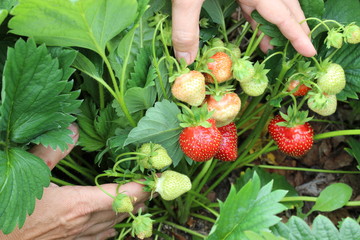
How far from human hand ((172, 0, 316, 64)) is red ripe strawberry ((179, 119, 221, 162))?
121mm

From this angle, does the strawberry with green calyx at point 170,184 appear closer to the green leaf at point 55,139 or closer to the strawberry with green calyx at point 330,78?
the green leaf at point 55,139

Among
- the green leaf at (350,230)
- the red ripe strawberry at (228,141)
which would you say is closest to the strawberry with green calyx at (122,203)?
the red ripe strawberry at (228,141)

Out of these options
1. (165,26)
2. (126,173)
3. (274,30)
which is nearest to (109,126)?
(126,173)

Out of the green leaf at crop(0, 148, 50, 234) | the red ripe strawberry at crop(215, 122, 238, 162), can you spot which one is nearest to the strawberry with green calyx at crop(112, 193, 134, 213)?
the green leaf at crop(0, 148, 50, 234)

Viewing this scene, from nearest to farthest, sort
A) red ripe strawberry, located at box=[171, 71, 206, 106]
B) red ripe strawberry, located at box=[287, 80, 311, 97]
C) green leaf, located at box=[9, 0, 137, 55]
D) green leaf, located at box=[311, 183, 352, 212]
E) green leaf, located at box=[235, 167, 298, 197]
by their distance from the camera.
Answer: green leaf, located at box=[9, 0, 137, 55], red ripe strawberry, located at box=[171, 71, 206, 106], red ripe strawberry, located at box=[287, 80, 311, 97], green leaf, located at box=[311, 183, 352, 212], green leaf, located at box=[235, 167, 298, 197]

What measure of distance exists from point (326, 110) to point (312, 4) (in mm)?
198

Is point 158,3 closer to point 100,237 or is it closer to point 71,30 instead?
point 71,30

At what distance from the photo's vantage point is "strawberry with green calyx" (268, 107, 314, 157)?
2.93 feet

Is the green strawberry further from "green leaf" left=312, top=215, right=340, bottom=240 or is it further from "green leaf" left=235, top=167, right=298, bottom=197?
"green leaf" left=235, top=167, right=298, bottom=197

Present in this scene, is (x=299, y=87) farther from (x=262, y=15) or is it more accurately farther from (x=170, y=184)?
(x=170, y=184)

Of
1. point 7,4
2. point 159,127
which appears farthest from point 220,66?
point 7,4

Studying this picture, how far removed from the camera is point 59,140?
77 centimetres

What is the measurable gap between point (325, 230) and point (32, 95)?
0.51 meters

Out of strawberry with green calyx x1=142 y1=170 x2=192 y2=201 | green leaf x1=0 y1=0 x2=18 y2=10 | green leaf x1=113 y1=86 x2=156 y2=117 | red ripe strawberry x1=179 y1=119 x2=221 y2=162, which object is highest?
green leaf x1=0 y1=0 x2=18 y2=10
